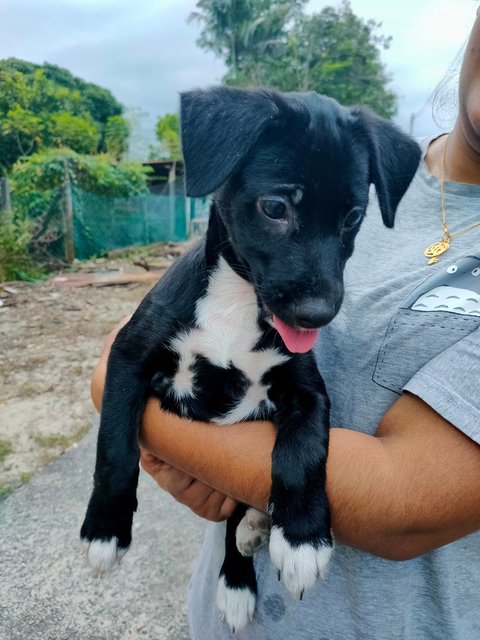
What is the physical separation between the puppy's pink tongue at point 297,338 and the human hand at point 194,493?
1.44 ft

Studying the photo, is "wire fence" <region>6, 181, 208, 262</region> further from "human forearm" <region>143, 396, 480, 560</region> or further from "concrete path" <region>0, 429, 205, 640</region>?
"human forearm" <region>143, 396, 480, 560</region>

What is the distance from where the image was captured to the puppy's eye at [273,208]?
135 centimetres

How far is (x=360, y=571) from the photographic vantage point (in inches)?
47.8

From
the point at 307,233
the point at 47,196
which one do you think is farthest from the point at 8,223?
the point at 307,233

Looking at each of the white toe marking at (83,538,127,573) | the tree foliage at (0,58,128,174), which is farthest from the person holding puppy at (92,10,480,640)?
the tree foliage at (0,58,128,174)

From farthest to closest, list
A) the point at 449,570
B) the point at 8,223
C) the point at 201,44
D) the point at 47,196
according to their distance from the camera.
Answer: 1. the point at 201,44
2. the point at 47,196
3. the point at 8,223
4. the point at 449,570

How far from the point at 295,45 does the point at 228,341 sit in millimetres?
26558

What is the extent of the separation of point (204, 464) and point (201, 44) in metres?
29.2

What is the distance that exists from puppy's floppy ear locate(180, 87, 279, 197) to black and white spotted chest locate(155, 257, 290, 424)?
278 millimetres

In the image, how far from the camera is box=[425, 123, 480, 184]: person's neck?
1.46 m

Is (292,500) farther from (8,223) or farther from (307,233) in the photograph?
(8,223)

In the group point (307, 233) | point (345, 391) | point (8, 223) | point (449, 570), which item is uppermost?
point (307, 233)

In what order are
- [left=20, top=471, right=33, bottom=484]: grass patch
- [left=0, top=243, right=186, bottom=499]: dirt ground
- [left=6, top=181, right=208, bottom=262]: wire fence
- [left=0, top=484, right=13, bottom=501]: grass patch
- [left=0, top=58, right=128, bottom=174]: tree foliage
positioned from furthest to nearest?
1. [left=6, top=181, right=208, bottom=262]: wire fence
2. [left=0, top=58, right=128, bottom=174]: tree foliage
3. [left=0, top=243, right=186, bottom=499]: dirt ground
4. [left=20, top=471, right=33, bottom=484]: grass patch
5. [left=0, top=484, right=13, bottom=501]: grass patch

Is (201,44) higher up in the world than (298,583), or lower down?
higher up
